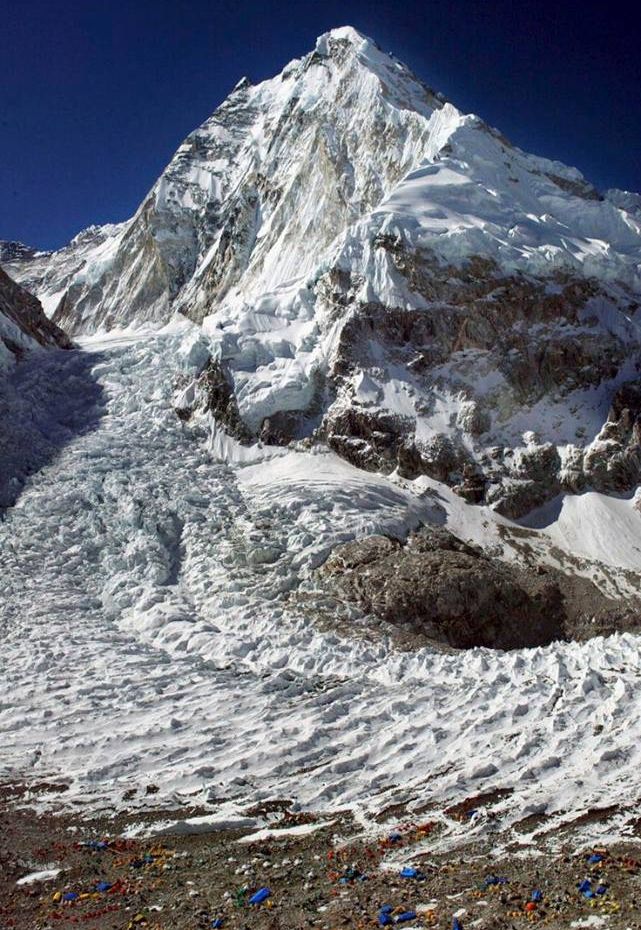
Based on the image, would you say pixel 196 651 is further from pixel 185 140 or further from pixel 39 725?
pixel 185 140

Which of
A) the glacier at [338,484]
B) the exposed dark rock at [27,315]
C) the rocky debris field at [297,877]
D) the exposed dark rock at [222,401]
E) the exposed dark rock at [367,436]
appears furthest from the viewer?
the exposed dark rock at [27,315]

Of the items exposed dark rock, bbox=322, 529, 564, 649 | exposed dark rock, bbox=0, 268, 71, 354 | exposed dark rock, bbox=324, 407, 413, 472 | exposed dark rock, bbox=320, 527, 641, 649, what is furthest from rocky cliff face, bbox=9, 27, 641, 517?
exposed dark rock, bbox=0, 268, 71, 354

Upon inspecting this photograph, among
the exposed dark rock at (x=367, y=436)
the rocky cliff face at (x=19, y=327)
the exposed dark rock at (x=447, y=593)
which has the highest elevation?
the rocky cliff face at (x=19, y=327)

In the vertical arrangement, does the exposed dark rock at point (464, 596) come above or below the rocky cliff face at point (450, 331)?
below

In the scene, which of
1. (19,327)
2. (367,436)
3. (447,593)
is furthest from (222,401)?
(19,327)

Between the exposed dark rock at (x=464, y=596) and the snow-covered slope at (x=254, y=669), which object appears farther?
the exposed dark rock at (x=464, y=596)

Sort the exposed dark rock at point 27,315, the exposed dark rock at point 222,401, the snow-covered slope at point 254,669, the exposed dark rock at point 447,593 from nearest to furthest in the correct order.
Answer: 1. the snow-covered slope at point 254,669
2. the exposed dark rock at point 447,593
3. the exposed dark rock at point 222,401
4. the exposed dark rock at point 27,315

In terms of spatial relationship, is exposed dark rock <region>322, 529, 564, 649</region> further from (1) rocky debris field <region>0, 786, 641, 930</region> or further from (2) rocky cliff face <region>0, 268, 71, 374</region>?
(2) rocky cliff face <region>0, 268, 71, 374</region>

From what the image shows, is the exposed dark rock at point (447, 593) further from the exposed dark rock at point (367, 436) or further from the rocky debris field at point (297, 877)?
the rocky debris field at point (297, 877)

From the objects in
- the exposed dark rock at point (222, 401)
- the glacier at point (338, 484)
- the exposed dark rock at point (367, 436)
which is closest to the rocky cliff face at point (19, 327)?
the glacier at point (338, 484)
